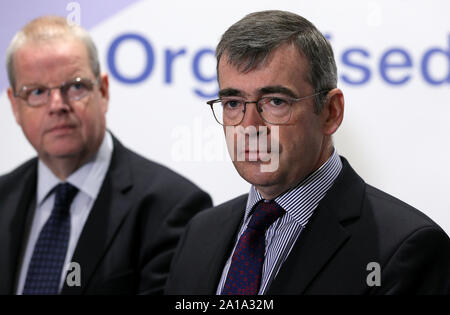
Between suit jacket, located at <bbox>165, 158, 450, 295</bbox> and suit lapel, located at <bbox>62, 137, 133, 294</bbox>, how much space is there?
39 cm

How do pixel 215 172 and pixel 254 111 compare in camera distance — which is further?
pixel 215 172

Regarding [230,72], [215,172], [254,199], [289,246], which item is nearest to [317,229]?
[289,246]

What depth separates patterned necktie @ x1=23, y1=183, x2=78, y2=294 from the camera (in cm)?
195

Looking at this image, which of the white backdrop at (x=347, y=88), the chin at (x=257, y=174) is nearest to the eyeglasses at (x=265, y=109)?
the chin at (x=257, y=174)

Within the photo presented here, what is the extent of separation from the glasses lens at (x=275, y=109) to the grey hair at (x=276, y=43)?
0.08m

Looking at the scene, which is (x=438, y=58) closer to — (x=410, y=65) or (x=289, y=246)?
(x=410, y=65)

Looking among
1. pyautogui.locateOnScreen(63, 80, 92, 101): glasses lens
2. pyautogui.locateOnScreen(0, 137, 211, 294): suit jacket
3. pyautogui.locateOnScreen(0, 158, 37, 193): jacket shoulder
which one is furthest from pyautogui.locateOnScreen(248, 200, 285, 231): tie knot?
pyautogui.locateOnScreen(0, 158, 37, 193): jacket shoulder

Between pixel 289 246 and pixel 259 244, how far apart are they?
0.08 metres

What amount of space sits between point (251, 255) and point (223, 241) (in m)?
0.13

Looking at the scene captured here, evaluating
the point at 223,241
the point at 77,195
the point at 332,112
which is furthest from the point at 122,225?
the point at 332,112

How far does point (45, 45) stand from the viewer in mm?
2033

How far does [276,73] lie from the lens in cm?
156

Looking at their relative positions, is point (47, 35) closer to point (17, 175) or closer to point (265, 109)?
point (17, 175)

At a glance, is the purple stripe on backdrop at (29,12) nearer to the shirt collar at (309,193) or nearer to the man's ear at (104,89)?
the man's ear at (104,89)
